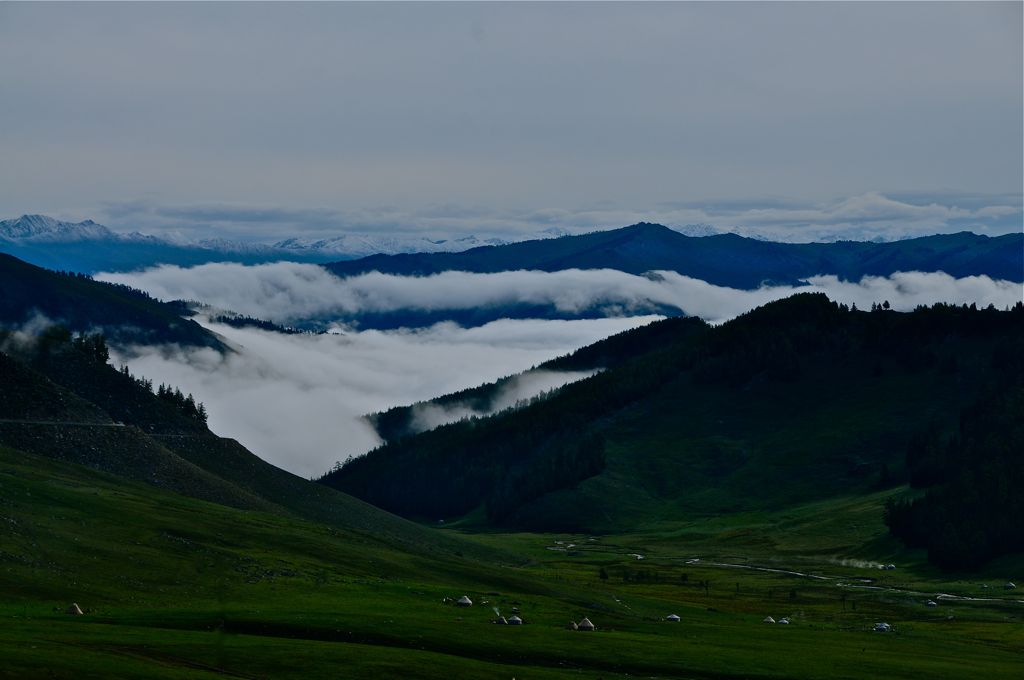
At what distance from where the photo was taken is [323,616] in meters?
103

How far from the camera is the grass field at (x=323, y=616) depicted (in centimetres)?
8475

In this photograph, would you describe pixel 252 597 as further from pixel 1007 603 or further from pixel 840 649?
pixel 1007 603

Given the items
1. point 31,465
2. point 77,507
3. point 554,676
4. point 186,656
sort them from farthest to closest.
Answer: point 31,465, point 77,507, point 554,676, point 186,656

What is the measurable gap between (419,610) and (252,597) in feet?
50.4

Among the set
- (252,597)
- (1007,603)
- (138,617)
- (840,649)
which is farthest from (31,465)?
(1007,603)

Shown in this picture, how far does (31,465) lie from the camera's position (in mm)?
161125

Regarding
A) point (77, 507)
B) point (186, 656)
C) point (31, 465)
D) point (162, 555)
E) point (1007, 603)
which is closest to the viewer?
point (186, 656)

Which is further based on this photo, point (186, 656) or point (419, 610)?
point (419, 610)

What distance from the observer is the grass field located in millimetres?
84750

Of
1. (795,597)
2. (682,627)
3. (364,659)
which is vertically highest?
(364,659)

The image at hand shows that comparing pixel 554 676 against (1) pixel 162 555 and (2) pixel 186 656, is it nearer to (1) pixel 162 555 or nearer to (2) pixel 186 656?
(2) pixel 186 656

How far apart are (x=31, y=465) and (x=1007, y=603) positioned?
13598 cm

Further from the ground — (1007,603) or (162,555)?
(162,555)

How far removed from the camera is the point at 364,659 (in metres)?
87.1
